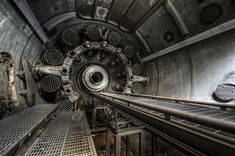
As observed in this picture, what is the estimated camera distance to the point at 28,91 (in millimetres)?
3498

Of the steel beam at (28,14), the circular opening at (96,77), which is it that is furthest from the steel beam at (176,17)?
the steel beam at (28,14)

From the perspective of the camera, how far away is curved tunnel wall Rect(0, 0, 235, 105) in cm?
292

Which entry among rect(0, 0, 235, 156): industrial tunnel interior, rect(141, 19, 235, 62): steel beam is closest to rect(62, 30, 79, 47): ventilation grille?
rect(0, 0, 235, 156): industrial tunnel interior

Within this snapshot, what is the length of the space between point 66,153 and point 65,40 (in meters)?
3.98

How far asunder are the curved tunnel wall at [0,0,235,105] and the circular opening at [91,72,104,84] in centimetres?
222

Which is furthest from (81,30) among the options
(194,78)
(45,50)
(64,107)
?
(194,78)

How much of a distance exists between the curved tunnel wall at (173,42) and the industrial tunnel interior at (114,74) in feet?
0.08

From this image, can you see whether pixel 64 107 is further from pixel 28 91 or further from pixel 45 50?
pixel 45 50

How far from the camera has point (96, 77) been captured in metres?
5.73

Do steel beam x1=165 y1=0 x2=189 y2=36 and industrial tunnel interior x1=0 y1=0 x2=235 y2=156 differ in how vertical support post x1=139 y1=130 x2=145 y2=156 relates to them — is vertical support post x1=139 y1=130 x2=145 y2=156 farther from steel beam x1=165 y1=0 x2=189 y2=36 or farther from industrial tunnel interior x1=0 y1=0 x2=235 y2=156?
steel beam x1=165 y1=0 x2=189 y2=36

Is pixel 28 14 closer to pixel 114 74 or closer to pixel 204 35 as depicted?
pixel 114 74

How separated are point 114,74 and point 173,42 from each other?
2.81 metres

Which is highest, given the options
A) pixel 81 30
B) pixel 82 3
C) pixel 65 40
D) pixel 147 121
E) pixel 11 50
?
pixel 82 3

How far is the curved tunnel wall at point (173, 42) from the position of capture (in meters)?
2.92
